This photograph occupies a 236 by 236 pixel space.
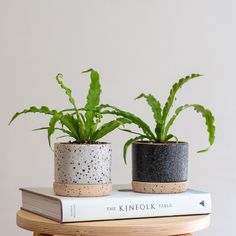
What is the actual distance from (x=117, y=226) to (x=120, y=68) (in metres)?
0.82

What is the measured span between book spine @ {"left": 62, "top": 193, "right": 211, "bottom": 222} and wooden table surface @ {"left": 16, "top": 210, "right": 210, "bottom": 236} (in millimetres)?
16

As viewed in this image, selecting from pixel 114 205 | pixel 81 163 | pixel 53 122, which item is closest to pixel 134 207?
pixel 114 205

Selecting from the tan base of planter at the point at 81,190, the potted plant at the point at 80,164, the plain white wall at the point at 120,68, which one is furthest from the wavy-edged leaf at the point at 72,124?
the plain white wall at the point at 120,68

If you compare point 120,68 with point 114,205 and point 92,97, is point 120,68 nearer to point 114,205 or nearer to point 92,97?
point 92,97

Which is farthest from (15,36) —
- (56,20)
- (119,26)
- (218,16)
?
(218,16)

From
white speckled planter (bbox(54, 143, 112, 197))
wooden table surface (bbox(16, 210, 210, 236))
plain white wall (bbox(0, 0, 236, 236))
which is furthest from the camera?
plain white wall (bbox(0, 0, 236, 236))

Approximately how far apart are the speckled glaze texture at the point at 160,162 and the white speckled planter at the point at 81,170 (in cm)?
10

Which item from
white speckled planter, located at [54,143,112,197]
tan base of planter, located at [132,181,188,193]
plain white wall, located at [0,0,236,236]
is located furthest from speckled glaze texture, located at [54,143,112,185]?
plain white wall, located at [0,0,236,236]

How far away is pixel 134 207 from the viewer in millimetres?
1305

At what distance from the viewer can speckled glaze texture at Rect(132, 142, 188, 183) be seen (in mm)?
1383

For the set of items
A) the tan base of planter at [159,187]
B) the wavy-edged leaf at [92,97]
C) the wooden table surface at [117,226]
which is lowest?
the wooden table surface at [117,226]

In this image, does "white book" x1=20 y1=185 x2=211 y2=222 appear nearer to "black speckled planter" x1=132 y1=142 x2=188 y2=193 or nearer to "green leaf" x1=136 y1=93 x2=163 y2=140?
"black speckled planter" x1=132 y1=142 x2=188 y2=193

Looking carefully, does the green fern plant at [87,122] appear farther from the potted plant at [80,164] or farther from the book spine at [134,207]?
the book spine at [134,207]

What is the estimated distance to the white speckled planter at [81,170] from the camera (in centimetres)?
131
